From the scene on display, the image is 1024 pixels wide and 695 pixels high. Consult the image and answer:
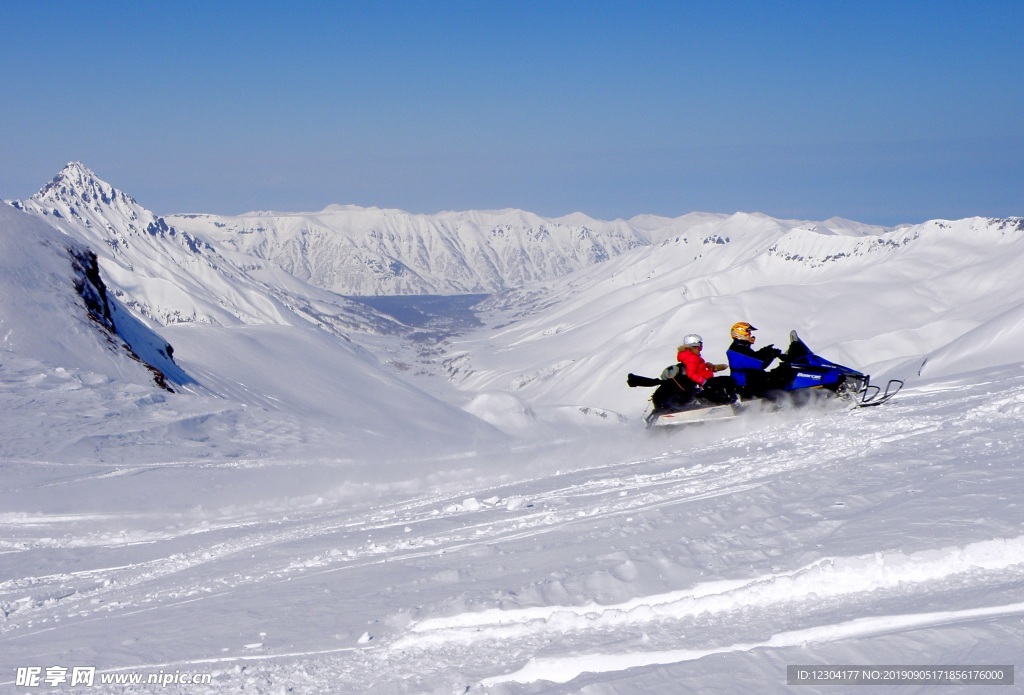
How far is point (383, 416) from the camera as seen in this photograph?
1721 inches

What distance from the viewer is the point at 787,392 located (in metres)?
14.7

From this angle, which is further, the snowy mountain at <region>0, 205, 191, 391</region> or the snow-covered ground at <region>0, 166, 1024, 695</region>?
the snowy mountain at <region>0, 205, 191, 391</region>

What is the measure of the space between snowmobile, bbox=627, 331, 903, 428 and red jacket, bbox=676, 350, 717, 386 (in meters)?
0.13

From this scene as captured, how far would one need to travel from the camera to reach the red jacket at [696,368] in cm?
1548

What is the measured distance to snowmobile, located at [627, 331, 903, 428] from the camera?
14461 millimetres

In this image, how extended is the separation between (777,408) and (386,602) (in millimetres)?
9713

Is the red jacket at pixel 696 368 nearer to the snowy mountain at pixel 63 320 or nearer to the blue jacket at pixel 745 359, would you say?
the blue jacket at pixel 745 359

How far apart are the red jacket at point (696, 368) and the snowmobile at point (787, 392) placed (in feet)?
0.41

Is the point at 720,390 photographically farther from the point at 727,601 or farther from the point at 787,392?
the point at 727,601

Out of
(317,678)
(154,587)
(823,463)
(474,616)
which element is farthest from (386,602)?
(823,463)

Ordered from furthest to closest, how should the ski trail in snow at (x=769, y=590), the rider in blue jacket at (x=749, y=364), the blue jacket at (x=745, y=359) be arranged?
1. the blue jacket at (x=745, y=359)
2. the rider in blue jacket at (x=749, y=364)
3. the ski trail in snow at (x=769, y=590)

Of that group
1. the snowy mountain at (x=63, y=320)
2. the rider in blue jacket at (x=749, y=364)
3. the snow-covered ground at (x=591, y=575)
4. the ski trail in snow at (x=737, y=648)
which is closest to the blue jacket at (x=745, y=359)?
the rider in blue jacket at (x=749, y=364)

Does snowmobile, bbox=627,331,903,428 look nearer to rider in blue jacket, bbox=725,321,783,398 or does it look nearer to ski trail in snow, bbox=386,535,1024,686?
rider in blue jacket, bbox=725,321,783,398

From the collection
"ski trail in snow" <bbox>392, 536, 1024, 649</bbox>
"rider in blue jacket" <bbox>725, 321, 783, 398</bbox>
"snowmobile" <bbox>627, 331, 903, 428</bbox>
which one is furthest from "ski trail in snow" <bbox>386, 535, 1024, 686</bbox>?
"rider in blue jacket" <bbox>725, 321, 783, 398</bbox>
